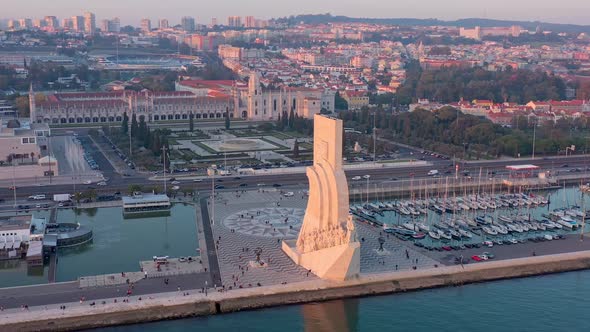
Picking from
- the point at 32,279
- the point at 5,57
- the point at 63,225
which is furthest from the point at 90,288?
the point at 5,57

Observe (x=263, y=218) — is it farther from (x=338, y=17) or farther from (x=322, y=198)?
(x=338, y=17)

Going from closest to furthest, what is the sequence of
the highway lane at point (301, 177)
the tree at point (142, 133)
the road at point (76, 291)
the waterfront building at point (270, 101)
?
the road at point (76, 291), the highway lane at point (301, 177), the tree at point (142, 133), the waterfront building at point (270, 101)

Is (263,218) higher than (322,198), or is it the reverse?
(322,198)

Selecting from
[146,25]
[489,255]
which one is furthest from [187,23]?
[489,255]

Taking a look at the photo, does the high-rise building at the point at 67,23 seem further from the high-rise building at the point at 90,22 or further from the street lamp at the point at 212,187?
the street lamp at the point at 212,187

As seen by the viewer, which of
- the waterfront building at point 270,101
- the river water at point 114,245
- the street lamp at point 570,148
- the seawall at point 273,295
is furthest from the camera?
the waterfront building at point 270,101

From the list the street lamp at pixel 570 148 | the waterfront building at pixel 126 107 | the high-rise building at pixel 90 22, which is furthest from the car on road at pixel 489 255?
the high-rise building at pixel 90 22

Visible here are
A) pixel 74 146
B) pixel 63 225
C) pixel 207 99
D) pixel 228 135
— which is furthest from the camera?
pixel 207 99

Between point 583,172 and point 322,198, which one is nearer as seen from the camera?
point 322,198
